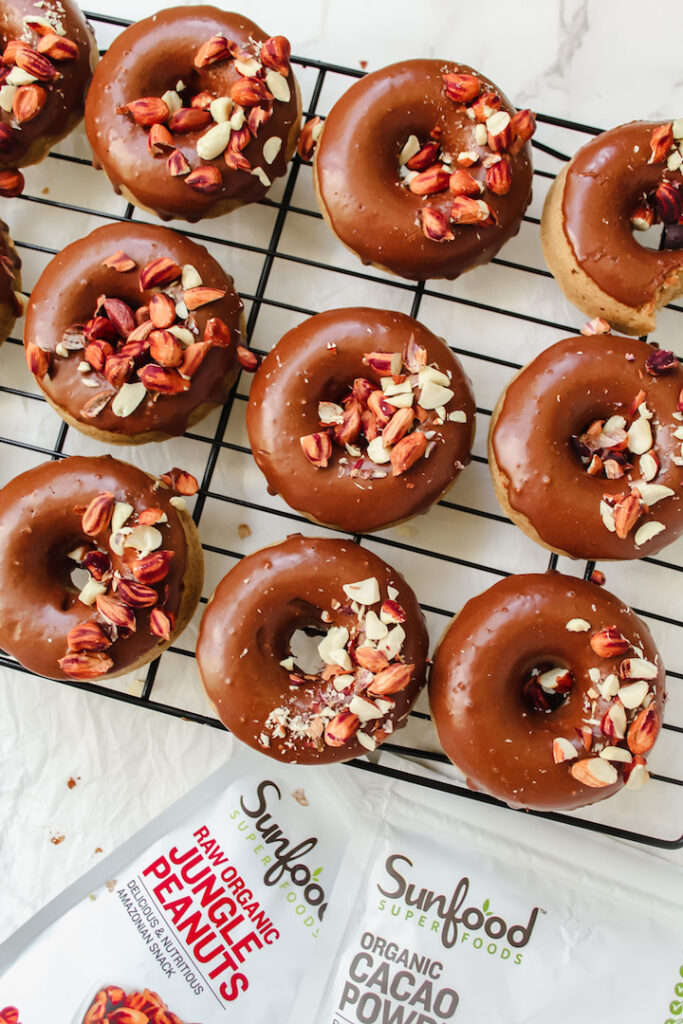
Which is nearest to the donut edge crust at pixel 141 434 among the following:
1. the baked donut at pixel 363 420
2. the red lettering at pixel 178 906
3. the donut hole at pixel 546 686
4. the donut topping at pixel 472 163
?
the baked donut at pixel 363 420

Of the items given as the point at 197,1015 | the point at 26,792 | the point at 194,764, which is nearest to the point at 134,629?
the point at 194,764

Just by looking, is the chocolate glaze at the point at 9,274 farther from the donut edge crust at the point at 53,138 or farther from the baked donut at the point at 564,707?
the baked donut at the point at 564,707

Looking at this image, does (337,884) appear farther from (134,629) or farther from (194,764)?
(134,629)

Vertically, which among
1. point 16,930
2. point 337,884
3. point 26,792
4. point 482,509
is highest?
point 482,509

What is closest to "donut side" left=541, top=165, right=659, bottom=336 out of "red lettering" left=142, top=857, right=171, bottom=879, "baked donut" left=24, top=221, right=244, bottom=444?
"baked donut" left=24, top=221, right=244, bottom=444

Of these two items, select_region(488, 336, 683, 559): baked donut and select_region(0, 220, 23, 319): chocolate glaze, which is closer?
select_region(488, 336, 683, 559): baked donut

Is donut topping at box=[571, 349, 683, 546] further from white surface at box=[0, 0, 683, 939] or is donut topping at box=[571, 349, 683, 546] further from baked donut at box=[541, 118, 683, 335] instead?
white surface at box=[0, 0, 683, 939]
